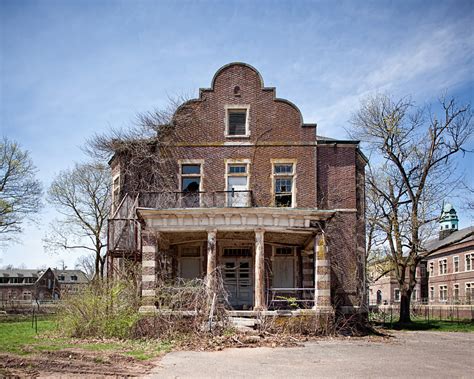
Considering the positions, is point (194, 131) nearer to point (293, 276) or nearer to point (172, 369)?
point (293, 276)

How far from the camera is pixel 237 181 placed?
25375 mm

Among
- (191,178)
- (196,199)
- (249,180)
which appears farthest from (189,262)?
(249,180)

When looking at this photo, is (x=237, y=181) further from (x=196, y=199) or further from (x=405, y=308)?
(x=405, y=308)

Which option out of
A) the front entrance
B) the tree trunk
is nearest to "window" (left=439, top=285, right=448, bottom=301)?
the tree trunk

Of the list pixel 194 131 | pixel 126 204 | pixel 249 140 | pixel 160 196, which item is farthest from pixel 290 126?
pixel 126 204

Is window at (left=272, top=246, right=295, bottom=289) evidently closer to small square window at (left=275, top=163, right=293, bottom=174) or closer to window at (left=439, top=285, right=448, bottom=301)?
small square window at (left=275, top=163, right=293, bottom=174)

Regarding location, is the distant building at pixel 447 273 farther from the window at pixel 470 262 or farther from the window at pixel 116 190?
the window at pixel 116 190

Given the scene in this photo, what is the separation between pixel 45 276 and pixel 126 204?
68211 mm

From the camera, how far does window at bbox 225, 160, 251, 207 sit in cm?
2477

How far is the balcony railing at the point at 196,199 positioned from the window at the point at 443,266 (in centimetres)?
4334

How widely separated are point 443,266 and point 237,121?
147 feet

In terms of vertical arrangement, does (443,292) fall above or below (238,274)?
below

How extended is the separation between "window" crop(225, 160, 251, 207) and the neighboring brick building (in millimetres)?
29988

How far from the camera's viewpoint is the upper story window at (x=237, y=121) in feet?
83.8
